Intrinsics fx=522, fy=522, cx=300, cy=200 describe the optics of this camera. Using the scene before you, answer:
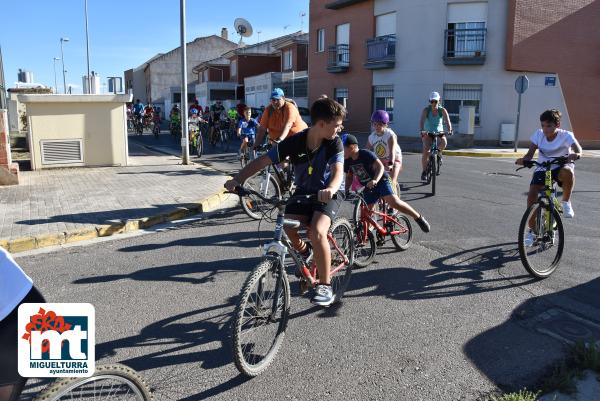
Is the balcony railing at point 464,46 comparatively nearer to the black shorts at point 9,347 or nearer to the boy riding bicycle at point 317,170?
the boy riding bicycle at point 317,170

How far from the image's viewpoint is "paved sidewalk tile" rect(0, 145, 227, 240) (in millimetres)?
7363

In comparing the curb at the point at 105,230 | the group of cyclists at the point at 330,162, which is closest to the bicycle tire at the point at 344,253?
the group of cyclists at the point at 330,162

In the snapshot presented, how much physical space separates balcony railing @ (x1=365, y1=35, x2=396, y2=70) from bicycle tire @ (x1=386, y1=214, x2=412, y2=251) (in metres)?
21.9

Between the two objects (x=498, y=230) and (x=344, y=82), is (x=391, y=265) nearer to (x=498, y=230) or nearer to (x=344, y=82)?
(x=498, y=230)

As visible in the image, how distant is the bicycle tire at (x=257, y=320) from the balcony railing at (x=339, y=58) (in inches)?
1104

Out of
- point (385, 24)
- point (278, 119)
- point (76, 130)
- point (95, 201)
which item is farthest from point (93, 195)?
point (385, 24)

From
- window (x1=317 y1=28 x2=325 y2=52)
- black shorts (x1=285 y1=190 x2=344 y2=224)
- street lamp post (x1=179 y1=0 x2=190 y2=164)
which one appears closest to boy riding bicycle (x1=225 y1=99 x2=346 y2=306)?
black shorts (x1=285 y1=190 x2=344 y2=224)

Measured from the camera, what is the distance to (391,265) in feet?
19.0

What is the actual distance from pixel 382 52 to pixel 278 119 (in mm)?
20729

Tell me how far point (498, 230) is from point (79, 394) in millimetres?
6355

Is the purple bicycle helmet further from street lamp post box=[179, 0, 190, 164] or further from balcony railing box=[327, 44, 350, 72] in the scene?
balcony railing box=[327, 44, 350, 72]

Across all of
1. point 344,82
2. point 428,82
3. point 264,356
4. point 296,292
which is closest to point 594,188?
point 296,292

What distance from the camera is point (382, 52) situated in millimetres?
27297

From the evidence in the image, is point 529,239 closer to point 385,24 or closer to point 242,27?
point 385,24
